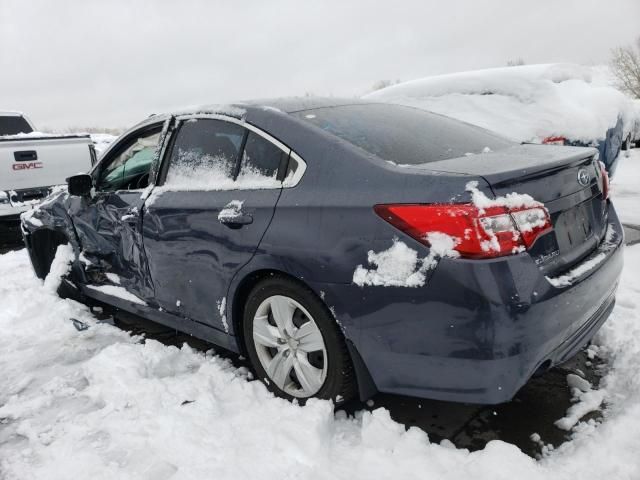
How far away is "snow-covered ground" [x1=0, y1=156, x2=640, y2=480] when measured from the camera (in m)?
2.15

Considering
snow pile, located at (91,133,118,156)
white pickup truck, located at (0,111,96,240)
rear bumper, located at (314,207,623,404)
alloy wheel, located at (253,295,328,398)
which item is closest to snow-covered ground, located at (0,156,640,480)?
alloy wheel, located at (253,295,328,398)

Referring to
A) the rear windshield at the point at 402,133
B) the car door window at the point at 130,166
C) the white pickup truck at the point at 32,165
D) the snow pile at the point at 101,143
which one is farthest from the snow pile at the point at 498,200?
the white pickup truck at the point at 32,165

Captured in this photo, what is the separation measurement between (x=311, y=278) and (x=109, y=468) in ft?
4.02

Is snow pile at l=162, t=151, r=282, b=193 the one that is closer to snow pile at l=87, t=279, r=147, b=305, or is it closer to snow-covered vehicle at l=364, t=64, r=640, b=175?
snow pile at l=87, t=279, r=147, b=305

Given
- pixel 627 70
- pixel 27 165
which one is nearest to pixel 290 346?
pixel 27 165

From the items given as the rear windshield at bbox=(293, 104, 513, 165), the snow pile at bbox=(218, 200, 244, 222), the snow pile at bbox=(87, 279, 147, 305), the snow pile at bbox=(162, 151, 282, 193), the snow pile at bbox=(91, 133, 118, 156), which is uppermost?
the rear windshield at bbox=(293, 104, 513, 165)

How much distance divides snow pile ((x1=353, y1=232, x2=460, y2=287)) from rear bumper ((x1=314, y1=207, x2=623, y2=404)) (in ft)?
0.10

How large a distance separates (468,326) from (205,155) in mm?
1807

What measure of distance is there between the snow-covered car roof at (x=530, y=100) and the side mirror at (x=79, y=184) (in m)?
4.32

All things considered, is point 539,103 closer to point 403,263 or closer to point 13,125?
point 403,263

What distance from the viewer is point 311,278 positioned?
2322 millimetres

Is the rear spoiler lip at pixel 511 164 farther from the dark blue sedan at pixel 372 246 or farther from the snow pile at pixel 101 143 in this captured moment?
the snow pile at pixel 101 143

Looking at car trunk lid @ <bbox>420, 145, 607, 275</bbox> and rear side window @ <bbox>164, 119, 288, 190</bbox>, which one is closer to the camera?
car trunk lid @ <bbox>420, 145, 607, 275</bbox>

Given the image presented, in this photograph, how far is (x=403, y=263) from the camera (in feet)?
6.70
